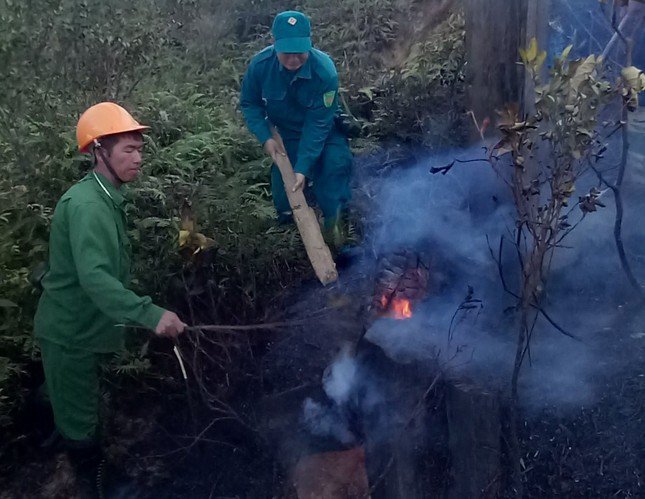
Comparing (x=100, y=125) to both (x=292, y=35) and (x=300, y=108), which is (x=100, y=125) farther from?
(x=300, y=108)

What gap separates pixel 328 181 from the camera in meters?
5.37

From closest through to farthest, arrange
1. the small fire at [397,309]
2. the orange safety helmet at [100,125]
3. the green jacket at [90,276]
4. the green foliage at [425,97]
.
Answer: the green jacket at [90,276] < the orange safety helmet at [100,125] < the small fire at [397,309] < the green foliage at [425,97]

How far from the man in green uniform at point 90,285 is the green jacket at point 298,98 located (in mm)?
1639

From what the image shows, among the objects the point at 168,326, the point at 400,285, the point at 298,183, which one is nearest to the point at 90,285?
the point at 168,326

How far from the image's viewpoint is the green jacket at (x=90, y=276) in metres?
3.21

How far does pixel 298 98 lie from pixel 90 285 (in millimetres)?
2424

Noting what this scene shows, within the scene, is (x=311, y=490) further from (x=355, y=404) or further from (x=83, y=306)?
(x=83, y=306)

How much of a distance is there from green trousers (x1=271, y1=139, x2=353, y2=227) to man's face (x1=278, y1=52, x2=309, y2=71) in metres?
0.74

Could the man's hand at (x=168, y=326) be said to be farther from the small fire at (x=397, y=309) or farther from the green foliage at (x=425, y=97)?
the green foliage at (x=425, y=97)

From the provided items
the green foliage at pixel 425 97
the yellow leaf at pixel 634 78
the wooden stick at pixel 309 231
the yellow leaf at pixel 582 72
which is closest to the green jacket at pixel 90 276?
the wooden stick at pixel 309 231

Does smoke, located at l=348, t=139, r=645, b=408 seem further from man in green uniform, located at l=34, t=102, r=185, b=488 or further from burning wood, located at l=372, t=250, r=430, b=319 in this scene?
man in green uniform, located at l=34, t=102, r=185, b=488

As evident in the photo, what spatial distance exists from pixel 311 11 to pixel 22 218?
591 centimetres

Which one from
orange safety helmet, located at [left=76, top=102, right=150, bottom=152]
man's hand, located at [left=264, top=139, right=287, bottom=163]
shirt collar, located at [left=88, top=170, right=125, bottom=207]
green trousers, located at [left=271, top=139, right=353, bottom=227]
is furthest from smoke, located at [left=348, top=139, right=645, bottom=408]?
orange safety helmet, located at [left=76, top=102, right=150, bottom=152]

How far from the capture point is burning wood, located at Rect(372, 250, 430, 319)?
13.0 feet
